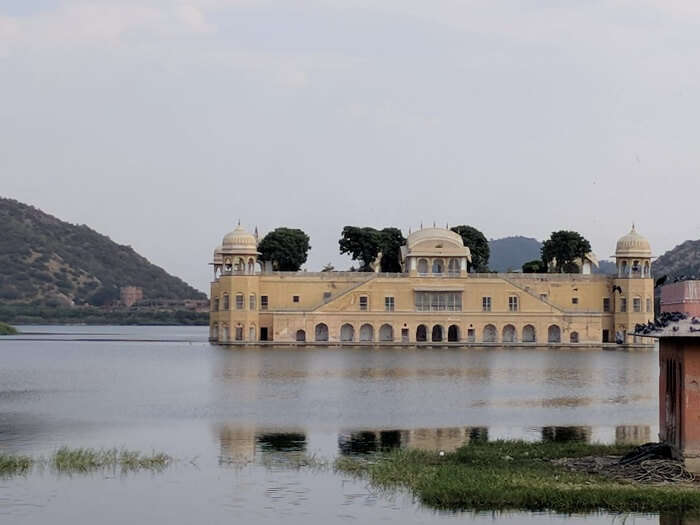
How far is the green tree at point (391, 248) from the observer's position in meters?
80.3

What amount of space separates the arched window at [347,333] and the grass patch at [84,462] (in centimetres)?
5047

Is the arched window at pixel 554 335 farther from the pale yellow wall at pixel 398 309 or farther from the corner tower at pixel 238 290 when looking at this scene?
the corner tower at pixel 238 290

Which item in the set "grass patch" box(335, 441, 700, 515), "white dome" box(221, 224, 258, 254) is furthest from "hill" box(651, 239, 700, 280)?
"grass patch" box(335, 441, 700, 515)

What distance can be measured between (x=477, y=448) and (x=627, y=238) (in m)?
53.7

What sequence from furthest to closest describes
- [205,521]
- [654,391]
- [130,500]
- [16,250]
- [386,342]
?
[16,250]
[386,342]
[654,391]
[130,500]
[205,521]

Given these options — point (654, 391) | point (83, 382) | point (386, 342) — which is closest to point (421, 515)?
point (654, 391)

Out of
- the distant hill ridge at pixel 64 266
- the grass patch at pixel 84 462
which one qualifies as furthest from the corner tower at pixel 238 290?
the distant hill ridge at pixel 64 266

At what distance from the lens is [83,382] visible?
41656 millimetres

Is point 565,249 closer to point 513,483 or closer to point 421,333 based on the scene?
point 421,333

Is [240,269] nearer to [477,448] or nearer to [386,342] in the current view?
[386,342]

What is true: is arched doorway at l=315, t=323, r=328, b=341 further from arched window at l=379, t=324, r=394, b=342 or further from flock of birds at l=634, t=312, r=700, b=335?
flock of birds at l=634, t=312, r=700, b=335

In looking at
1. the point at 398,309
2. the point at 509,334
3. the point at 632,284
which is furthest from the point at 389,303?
the point at 632,284

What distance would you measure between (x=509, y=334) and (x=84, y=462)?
5379cm

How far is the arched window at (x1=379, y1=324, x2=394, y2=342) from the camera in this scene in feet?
237
